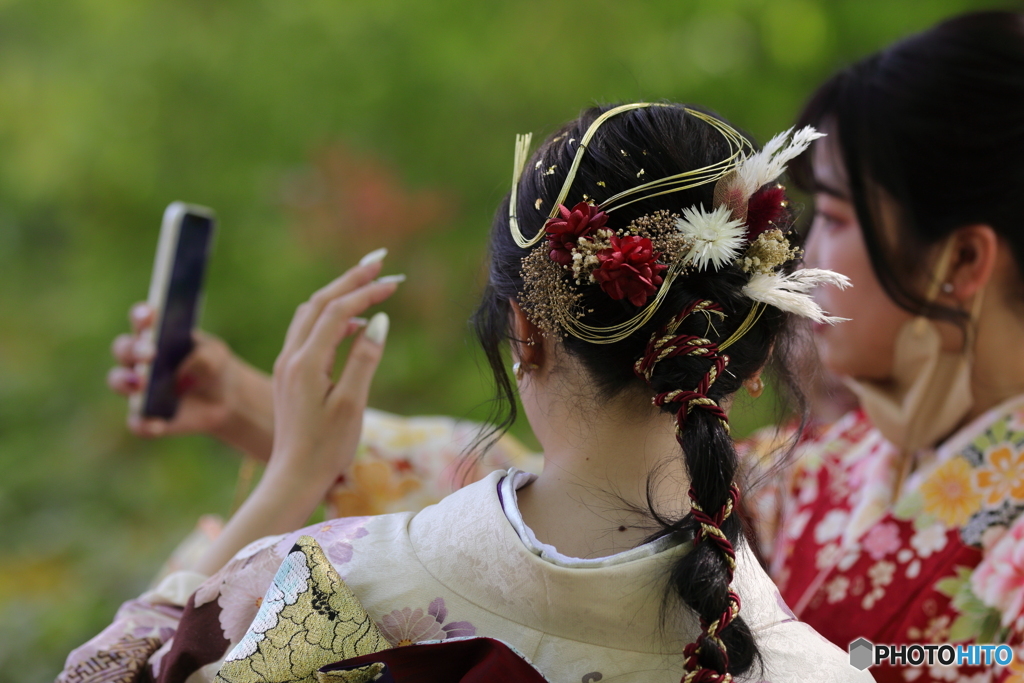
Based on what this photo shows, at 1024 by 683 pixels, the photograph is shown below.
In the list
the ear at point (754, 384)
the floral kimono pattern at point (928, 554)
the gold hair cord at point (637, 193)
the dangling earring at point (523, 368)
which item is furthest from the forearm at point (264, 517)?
the floral kimono pattern at point (928, 554)

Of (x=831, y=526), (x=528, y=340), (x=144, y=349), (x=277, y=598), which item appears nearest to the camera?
(x=277, y=598)

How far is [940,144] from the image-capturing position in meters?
1.47

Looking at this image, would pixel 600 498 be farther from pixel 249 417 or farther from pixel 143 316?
pixel 143 316

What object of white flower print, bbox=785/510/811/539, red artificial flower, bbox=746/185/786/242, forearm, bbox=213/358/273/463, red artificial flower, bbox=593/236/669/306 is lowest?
white flower print, bbox=785/510/811/539

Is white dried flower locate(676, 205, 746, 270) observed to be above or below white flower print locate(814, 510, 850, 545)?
above

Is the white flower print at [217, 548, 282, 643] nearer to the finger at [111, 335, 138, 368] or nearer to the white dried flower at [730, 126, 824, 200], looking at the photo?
the white dried flower at [730, 126, 824, 200]

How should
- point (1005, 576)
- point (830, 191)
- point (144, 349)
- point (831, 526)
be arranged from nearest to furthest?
1. point (1005, 576)
2. point (830, 191)
3. point (831, 526)
4. point (144, 349)

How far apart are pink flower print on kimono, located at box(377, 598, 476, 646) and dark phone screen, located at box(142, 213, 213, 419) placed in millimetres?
1050

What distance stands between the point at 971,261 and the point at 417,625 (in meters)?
1.18

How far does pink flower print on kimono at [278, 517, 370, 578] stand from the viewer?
977mm

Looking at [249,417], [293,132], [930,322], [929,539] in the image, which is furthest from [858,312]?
[293,132]

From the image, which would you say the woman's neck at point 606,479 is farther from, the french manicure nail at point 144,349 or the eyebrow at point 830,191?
the french manicure nail at point 144,349

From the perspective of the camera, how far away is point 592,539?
919 mm

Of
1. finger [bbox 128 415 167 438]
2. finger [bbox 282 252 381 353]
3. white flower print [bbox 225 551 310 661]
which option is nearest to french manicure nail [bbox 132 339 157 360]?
finger [bbox 128 415 167 438]
